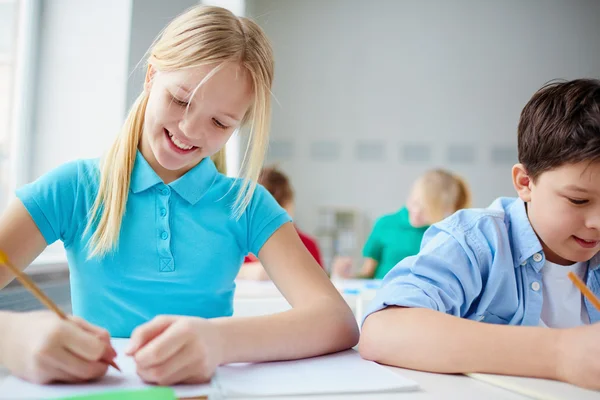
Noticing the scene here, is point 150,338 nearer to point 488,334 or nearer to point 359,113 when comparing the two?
point 488,334

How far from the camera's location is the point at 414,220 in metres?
3.27

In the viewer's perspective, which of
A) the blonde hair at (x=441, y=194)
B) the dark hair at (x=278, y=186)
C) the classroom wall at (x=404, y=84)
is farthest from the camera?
the classroom wall at (x=404, y=84)

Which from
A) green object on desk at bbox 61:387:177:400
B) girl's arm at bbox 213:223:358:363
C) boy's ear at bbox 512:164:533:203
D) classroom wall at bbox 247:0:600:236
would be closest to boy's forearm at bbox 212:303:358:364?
girl's arm at bbox 213:223:358:363

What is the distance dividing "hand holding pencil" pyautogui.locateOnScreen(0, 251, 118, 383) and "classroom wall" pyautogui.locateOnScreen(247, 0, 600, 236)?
4387 mm

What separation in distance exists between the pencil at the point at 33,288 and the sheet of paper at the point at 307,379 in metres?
0.14

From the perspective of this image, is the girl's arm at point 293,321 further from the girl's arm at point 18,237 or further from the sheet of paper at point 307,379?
the girl's arm at point 18,237

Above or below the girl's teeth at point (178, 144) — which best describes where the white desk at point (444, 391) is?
below

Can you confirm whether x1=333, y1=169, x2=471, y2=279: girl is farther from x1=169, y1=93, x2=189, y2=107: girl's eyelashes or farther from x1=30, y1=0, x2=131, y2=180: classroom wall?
x1=169, y1=93, x2=189, y2=107: girl's eyelashes

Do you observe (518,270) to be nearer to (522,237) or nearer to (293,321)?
(522,237)

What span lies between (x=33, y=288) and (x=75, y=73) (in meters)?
1.86

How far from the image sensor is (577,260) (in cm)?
95

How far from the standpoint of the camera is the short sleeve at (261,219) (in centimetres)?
100

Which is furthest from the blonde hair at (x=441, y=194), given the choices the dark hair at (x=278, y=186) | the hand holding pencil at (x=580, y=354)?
the hand holding pencil at (x=580, y=354)

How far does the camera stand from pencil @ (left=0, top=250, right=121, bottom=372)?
55 centimetres
